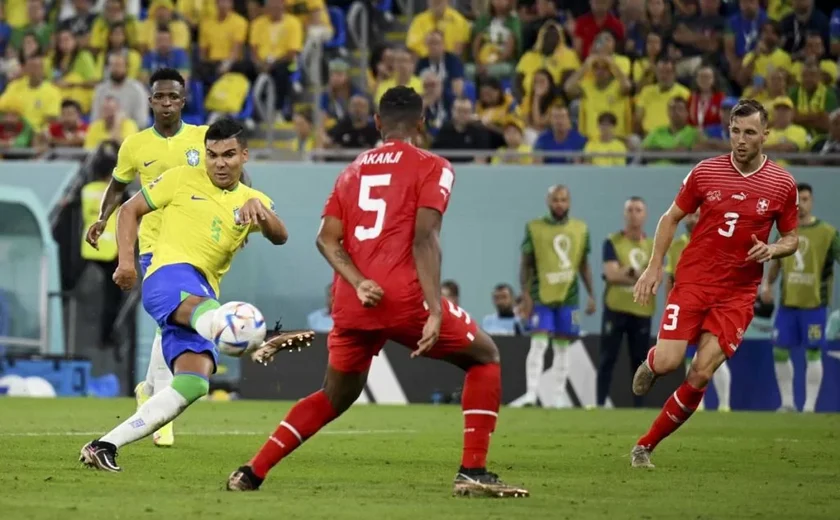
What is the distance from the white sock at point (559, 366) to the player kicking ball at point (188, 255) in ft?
→ 32.6

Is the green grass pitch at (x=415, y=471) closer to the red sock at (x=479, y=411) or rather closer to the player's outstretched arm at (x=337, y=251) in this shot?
the red sock at (x=479, y=411)

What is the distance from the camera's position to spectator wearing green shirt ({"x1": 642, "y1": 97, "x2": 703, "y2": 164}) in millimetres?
20984

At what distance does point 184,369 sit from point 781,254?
13.3 feet

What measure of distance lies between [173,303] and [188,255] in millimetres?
401

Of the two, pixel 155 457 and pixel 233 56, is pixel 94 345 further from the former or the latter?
pixel 155 457

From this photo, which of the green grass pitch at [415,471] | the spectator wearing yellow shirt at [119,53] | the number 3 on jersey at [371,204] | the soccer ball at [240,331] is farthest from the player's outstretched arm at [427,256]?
the spectator wearing yellow shirt at [119,53]

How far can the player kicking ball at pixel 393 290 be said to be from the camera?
7902 mm

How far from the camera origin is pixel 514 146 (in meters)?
21.6

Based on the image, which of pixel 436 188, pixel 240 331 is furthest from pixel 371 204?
pixel 240 331

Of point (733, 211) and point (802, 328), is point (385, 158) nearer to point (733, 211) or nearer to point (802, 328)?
point (733, 211)

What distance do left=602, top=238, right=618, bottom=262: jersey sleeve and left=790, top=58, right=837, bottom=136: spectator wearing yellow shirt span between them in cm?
320

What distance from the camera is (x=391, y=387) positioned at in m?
20.0

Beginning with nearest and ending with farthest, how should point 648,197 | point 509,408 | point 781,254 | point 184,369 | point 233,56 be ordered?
point 184,369 → point 781,254 → point 509,408 → point 648,197 → point 233,56

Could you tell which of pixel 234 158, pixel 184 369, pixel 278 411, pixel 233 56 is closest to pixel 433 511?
pixel 184 369
